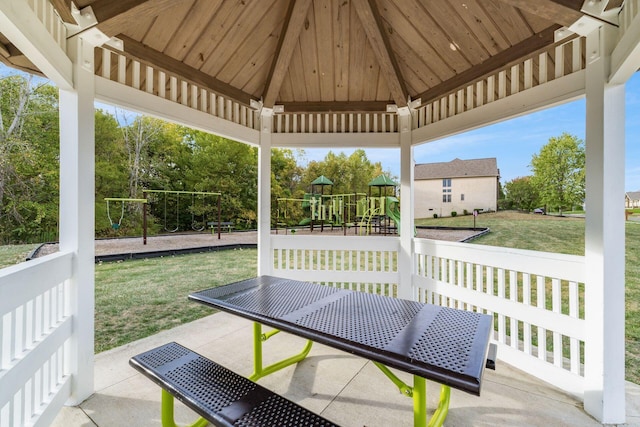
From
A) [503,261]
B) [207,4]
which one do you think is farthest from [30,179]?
[503,261]

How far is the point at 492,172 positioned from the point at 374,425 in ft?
57.4

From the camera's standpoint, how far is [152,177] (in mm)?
11453

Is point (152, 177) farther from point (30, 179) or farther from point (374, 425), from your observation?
point (374, 425)

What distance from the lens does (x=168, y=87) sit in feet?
9.75

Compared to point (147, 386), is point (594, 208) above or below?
above

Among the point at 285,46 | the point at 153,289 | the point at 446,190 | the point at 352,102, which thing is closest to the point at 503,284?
the point at 352,102

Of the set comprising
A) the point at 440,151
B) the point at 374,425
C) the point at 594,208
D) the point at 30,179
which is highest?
the point at 440,151

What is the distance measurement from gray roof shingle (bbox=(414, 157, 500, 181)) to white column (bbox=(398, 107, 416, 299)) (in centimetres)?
1281

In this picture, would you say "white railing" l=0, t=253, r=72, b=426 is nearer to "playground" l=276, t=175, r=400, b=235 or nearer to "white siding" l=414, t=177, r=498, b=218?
"playground" l=276, t=175, r=400, b=235

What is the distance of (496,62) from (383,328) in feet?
9.06

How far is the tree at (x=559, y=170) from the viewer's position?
6.78 m

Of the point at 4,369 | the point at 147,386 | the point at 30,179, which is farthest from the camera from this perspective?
the point at 30,179

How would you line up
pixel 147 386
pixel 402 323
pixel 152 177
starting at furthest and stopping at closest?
pixel 152 177 → pixel 147 386 → pixel 402 323

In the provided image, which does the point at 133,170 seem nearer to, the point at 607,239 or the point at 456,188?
the point at 607,239
